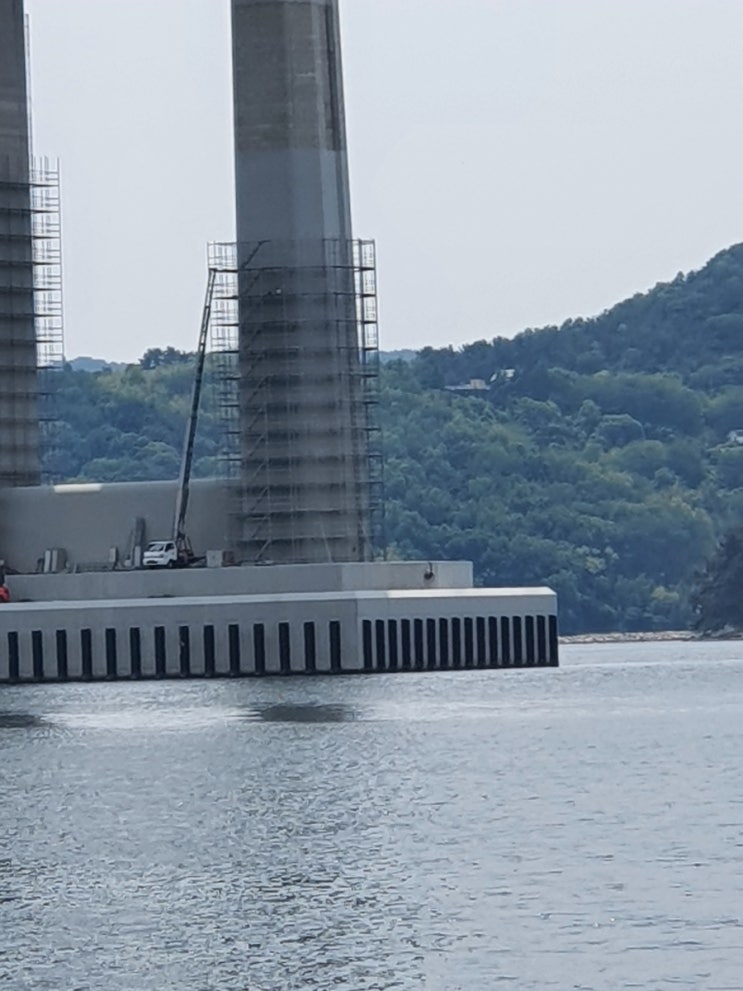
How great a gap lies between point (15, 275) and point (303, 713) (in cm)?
3296

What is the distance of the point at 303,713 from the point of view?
255 feet

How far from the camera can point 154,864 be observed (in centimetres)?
4438

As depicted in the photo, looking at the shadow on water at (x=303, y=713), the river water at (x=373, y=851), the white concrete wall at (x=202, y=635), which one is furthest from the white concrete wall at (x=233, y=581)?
the river water at (x=373, y=851)

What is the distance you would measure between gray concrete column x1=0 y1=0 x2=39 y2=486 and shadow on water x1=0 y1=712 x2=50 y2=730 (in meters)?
26.5

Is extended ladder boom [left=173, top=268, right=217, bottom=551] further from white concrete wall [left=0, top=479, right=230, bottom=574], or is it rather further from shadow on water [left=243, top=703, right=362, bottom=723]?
shadow on water [left=243, top=703, right=362, bottom=723]

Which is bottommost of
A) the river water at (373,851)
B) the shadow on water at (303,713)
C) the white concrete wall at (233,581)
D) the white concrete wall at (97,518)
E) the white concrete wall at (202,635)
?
the river water at (373,851)

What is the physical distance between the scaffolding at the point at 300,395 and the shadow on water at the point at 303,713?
21097mm

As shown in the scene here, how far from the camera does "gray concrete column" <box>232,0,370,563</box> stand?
335 feet

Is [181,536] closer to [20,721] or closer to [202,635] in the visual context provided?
[202,635]

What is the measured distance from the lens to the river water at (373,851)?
35500mm

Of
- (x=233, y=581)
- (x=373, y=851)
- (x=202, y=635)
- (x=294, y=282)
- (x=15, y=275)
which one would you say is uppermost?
(x=15, y=275)

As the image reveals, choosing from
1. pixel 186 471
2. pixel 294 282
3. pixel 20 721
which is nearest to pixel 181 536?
pixel 186 471

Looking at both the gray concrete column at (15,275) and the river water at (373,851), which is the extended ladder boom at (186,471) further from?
the river water at (373,851)

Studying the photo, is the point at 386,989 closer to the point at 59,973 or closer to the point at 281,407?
the point at 59,973
